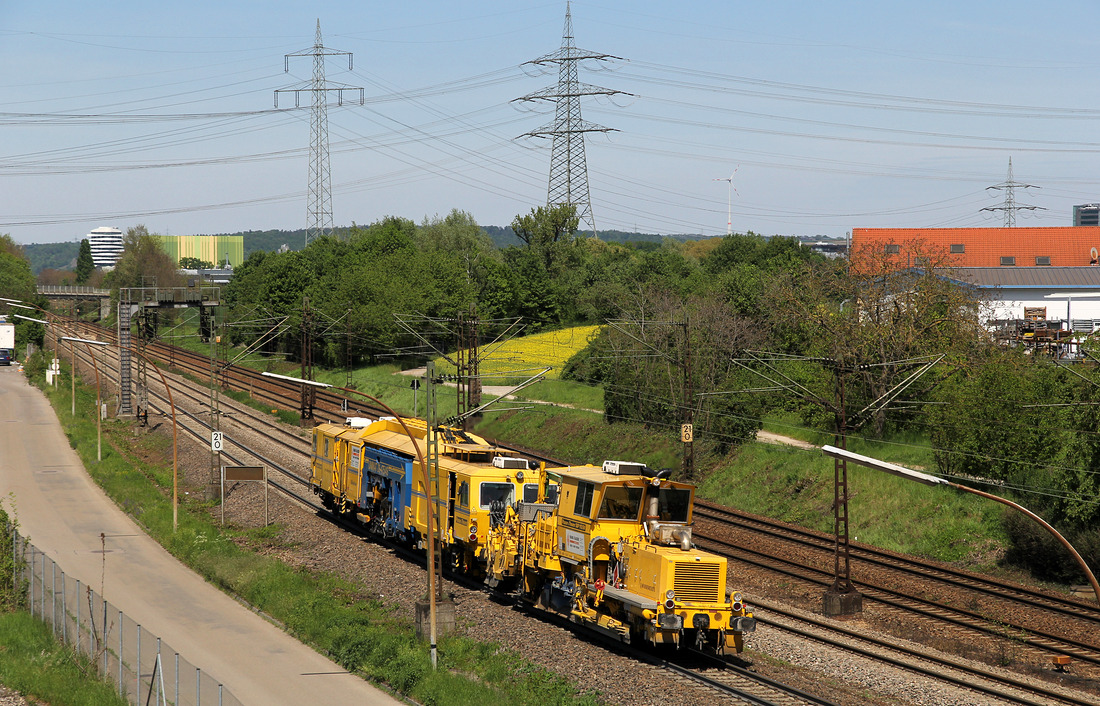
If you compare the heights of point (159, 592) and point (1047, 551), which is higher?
point (1047, 551)

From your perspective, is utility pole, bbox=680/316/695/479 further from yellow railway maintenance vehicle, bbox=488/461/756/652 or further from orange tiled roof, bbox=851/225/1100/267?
orange tiled roof, bbox=851/225/1100/267

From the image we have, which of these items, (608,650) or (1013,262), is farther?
(1013,262)

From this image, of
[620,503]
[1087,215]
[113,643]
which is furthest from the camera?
[1087,215]

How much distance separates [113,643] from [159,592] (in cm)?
671

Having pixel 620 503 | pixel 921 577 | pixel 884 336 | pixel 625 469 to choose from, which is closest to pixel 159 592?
pixel 620 503

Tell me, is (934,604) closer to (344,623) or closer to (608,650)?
(608,650)

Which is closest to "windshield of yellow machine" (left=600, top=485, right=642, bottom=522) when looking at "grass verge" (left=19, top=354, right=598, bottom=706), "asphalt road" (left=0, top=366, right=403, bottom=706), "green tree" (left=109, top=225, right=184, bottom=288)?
"grass verge" (left=19, top=354, right=598, bottom=706)

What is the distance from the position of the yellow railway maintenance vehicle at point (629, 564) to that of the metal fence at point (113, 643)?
870 cm

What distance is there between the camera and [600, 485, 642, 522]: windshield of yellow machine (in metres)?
23.0

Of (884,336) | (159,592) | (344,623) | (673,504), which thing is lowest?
(159,592)

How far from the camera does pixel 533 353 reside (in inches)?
3285

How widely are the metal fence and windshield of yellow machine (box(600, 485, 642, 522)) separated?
30.2 feet

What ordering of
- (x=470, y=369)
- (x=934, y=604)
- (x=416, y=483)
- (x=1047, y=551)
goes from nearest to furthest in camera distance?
(x=934, y=604) < (x=416, y=483) < (x=1047, y=551) < (x=470, y=369)

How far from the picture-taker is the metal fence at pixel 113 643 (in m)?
18.2
